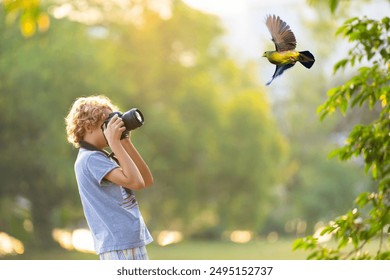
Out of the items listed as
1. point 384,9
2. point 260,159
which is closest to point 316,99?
point 260,159

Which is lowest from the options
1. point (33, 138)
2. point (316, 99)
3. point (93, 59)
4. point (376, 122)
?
point (376, 122)

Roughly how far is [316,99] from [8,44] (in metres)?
6.64

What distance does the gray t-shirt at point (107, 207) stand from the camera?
1.52 m

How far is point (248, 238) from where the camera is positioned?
15297mm

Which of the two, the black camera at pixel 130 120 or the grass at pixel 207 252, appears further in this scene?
the grass at pixel 207 252

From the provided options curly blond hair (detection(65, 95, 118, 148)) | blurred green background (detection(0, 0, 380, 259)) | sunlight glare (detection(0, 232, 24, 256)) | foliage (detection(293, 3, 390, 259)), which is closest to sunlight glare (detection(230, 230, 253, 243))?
blurred green background (detection(0, 0, 380, 259))

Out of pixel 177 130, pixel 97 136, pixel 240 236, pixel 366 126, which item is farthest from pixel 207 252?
pixel 97 136

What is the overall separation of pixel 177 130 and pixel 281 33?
11.7 m

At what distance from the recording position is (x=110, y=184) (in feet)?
5.07

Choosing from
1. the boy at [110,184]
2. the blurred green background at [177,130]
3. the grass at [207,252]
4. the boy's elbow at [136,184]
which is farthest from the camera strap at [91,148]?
the grass at [207,252]

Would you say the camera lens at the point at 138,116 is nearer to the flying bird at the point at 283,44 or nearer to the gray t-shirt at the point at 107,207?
the gray t-shirt at the point at 107,207
